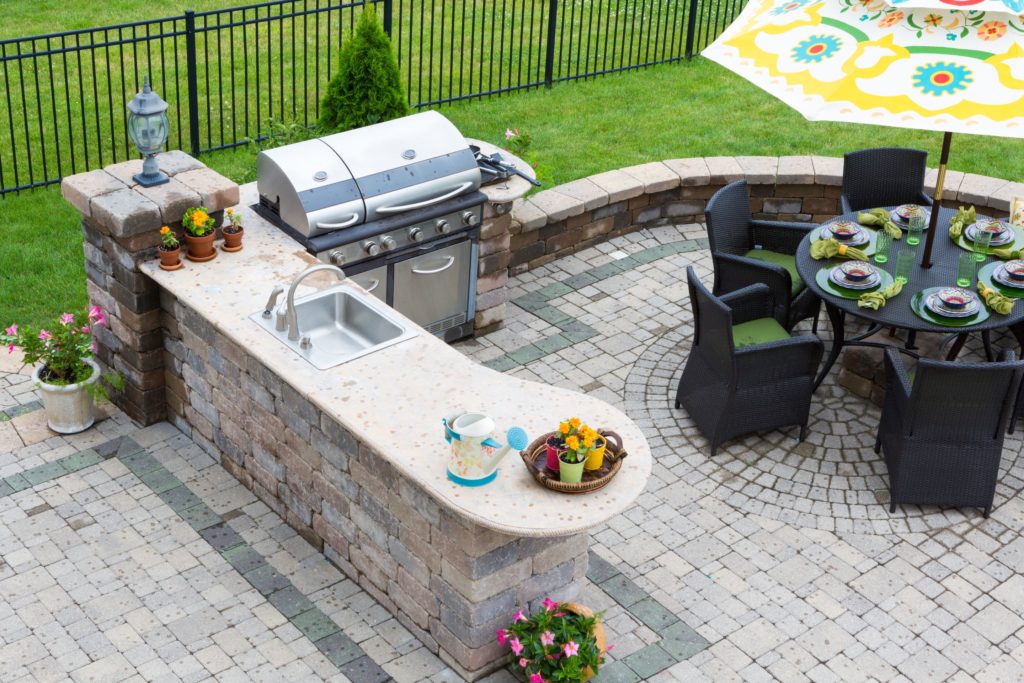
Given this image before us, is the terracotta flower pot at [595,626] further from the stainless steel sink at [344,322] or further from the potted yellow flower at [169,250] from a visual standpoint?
the potted yellow flower at [169,250]

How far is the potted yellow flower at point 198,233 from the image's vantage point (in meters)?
7.72

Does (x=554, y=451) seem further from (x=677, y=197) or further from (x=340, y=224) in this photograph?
(x=677, y=197)

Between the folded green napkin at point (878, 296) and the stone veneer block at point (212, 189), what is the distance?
411 cm

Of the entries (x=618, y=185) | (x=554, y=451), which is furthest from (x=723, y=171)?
(x=554, y=451)

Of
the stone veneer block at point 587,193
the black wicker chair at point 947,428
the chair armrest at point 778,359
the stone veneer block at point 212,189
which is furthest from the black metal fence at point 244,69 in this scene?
the black wicker chair at point 947,428

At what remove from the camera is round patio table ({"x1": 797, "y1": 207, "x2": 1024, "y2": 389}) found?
8.27 m

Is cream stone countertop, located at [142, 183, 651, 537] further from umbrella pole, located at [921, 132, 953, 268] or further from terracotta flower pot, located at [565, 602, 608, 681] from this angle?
umbrella pole, located at [921, 132, 953, 268]

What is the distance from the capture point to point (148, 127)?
25.1 feet

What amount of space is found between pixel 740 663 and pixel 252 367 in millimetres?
3200

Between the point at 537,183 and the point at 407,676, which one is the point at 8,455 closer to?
the point at 407,676

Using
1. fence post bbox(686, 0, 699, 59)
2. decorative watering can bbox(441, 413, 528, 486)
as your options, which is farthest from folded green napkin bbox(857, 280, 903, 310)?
fence post bbox(686, 0, 699, 59)

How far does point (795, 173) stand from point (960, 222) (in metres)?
2.12

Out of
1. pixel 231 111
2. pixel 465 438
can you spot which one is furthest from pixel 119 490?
pixel 231 111

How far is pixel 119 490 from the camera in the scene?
7.88 meters
